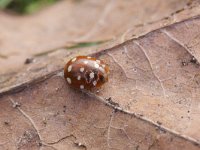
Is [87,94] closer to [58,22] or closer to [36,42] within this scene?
[36,42]

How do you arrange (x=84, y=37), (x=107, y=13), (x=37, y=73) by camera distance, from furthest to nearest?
(x=107, y=13), (x=84, y=37), (x=37, y=73)

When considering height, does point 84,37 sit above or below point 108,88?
below

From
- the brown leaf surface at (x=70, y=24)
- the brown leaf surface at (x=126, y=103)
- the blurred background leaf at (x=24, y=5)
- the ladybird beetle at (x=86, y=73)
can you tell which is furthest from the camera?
the blurred background leaf at (x=24, y=5)

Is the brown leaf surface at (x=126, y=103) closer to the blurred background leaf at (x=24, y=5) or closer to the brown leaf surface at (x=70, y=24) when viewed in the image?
the brown leaf surface at (x=70, y=24)

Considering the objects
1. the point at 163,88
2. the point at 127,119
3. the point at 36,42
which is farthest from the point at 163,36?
the point at 36,42

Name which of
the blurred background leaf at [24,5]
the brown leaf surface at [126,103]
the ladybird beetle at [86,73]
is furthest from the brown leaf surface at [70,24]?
the ladybird beetle at [86,73]

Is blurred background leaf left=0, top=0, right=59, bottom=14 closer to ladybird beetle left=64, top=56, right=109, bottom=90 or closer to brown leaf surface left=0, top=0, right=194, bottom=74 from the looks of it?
brown leaf surface left=0, top=0, right=194, bottom=74

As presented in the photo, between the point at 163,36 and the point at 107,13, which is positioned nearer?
the point at 163,36
